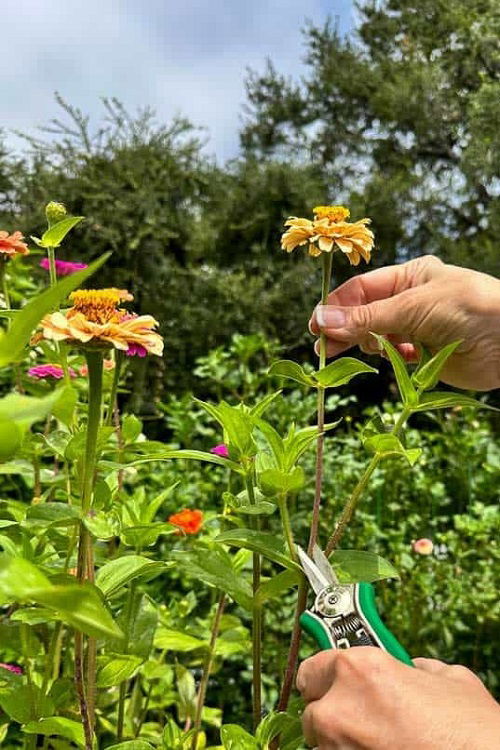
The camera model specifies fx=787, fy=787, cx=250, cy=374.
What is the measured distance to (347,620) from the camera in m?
0.55

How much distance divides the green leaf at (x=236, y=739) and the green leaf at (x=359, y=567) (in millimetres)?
133

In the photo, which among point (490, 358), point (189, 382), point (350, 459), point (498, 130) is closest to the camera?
point (490, 358)

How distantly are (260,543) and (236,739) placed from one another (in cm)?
15

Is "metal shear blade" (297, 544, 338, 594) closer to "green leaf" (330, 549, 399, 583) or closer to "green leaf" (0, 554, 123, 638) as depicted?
"green leaf" (330, 549, 399, 583)

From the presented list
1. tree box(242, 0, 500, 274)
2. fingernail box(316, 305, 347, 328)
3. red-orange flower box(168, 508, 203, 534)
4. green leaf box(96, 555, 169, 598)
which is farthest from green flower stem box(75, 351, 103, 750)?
tree box(242, 0, 500, 274)

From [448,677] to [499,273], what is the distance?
13.7ft

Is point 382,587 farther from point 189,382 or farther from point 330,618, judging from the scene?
point 189,382

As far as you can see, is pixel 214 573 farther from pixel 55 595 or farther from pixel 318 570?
pixel 55 595

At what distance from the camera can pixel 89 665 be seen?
58 cm

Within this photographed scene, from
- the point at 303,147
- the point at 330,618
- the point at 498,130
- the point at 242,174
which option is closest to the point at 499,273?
the point at 498,130

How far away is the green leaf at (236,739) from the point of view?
0.58 meters

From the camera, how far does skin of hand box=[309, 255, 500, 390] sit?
0.72 meters

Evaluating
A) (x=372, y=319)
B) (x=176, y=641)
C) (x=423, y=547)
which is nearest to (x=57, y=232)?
(x=372, y=319)

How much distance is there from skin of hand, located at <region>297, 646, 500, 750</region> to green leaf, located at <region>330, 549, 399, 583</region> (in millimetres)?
88
